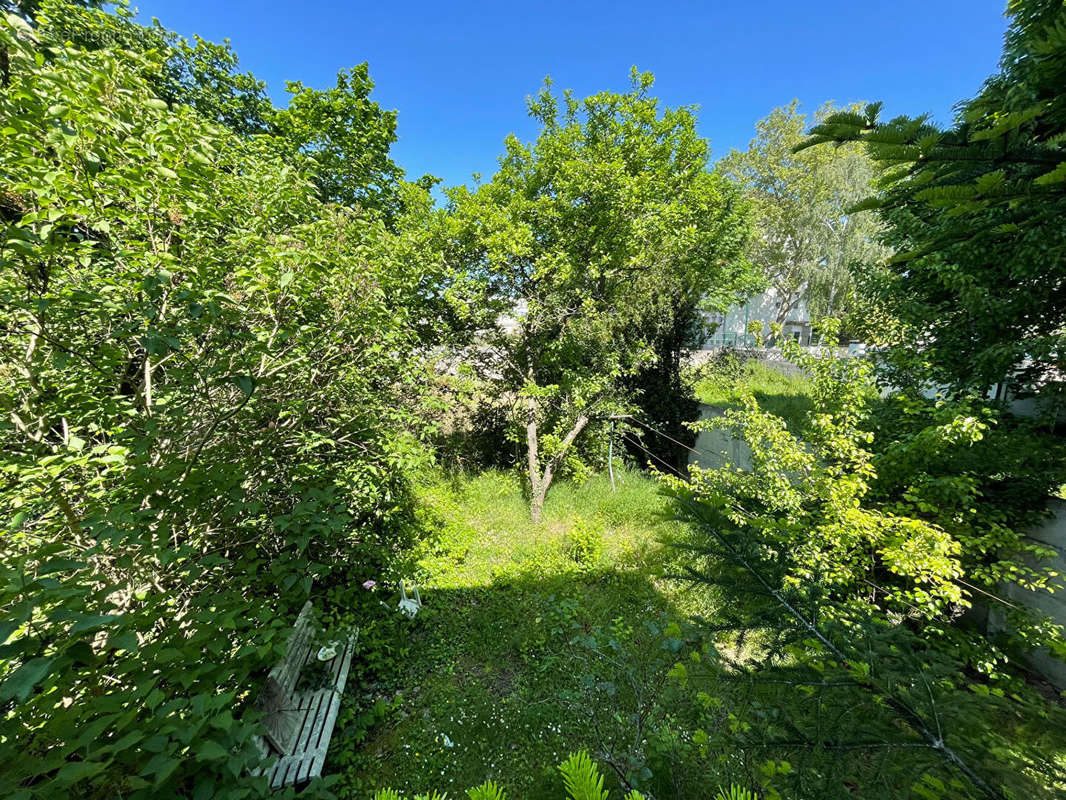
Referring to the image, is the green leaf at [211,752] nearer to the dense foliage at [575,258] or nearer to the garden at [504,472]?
the garden at [504,472]

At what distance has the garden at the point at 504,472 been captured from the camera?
3.69 ft

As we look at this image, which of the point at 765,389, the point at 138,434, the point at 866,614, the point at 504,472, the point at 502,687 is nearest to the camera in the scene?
the point at 138,434

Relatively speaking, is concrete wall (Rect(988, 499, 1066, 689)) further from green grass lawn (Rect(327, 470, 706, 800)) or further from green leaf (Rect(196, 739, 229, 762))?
green leaf (Rect(196, 739, 229, 762))

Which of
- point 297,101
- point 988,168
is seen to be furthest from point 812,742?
point 297,101

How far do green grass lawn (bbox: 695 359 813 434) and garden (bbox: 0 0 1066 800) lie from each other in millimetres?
313

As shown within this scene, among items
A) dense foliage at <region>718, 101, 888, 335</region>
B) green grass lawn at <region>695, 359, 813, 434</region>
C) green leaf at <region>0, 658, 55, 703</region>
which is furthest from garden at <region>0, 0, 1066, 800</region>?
dense foliage at <region>718, 101, 888, 335</region>

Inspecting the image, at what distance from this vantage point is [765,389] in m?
7.84

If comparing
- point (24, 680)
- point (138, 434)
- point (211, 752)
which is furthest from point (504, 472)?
point (24, 680)

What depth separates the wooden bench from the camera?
2.24 m

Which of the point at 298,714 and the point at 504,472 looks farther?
the point at 504,472

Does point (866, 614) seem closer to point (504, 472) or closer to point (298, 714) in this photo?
point (298, 714)

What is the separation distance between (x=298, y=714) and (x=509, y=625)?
1.93 m

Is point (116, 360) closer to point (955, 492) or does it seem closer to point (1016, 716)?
point (1016, 716)

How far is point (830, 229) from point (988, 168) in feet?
66.1
